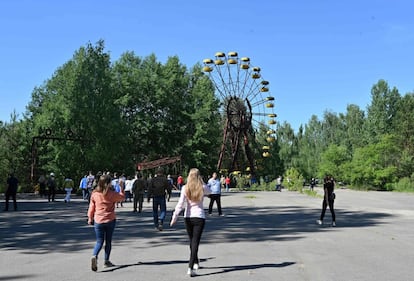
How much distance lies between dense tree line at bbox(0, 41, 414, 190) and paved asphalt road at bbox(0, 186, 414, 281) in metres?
24.0

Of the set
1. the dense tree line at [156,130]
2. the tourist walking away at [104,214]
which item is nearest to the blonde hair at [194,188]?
the tourist walking away at [104,214]

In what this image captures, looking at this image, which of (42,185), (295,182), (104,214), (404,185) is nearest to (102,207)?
(104,214)

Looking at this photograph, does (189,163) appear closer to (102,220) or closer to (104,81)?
(104,81)

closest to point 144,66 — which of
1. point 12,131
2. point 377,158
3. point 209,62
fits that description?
point 209,62

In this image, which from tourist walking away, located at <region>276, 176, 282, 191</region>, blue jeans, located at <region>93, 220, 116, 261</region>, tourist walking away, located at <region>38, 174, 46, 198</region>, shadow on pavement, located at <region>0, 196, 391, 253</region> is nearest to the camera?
blue jeans, located at <region>93, 220, 116, 261</region>

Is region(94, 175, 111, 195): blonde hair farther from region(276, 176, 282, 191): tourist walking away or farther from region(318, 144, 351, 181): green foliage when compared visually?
region(318, 144, 351, 181): green foliage

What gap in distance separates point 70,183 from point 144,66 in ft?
128

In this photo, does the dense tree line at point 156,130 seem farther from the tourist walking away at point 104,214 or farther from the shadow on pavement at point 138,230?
the tourist walking away at point 104,214

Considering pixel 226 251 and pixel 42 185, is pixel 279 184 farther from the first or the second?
pixel 226 251

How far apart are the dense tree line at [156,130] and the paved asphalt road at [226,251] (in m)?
24.0

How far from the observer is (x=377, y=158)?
55.2 metres

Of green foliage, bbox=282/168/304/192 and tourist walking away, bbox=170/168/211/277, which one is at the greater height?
green foliage, bbox=282/168/304/192

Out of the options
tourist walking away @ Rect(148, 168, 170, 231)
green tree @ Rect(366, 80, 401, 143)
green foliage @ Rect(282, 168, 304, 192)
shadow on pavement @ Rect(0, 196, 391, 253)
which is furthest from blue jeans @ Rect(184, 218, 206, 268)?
green tree @ Rect(366, 80, 401, 143)

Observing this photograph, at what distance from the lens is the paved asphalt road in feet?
24.2
